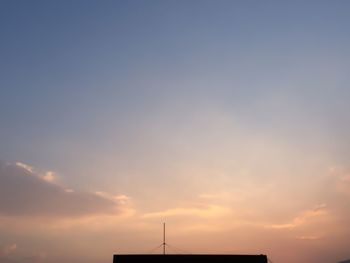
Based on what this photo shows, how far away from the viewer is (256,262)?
1976 inches

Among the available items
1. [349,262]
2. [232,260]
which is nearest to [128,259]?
[232,260]

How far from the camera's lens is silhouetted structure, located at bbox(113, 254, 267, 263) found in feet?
158

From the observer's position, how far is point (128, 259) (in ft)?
158

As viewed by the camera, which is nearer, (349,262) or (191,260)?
(191,260)

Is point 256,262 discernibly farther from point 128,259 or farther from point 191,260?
point 128,259

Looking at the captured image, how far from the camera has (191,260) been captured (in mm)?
49156

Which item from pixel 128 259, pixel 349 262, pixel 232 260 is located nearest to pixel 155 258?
pixel 128 259

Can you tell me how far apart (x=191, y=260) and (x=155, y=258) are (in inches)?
165

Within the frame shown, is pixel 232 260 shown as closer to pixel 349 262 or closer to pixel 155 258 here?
pixel 155 258

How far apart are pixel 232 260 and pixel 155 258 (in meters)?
9.00

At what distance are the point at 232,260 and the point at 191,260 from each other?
4818 millimetres

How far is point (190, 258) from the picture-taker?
49188 millimetres

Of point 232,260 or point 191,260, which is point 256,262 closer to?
point 232,260

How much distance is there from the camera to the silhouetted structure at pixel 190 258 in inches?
1901
